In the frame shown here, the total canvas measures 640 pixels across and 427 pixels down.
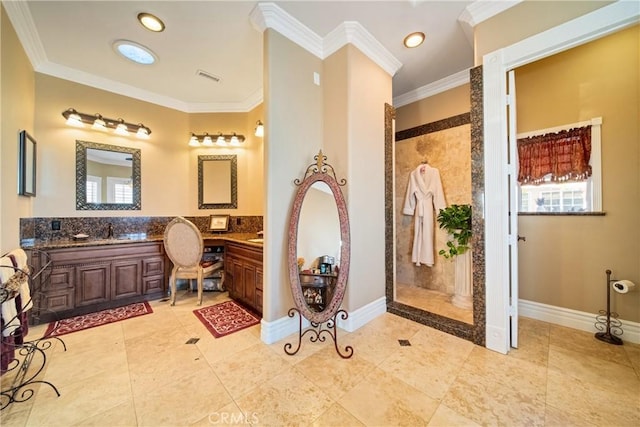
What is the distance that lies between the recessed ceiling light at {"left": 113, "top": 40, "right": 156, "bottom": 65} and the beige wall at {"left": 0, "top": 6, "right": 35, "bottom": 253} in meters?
0.72

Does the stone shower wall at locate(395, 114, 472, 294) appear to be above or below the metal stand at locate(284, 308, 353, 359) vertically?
above

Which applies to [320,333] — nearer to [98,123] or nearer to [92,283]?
[92,283]

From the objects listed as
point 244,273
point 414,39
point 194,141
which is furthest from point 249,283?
point 414,39

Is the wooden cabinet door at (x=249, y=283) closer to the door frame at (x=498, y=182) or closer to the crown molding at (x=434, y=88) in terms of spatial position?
the door frame at (x=498, y=182)

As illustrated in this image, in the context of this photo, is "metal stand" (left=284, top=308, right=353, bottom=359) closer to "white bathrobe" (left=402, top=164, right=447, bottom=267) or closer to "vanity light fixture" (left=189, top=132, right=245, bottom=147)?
"white bathrobe" (left=402, top=164, right=447, bottom=267)

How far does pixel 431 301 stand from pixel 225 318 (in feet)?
7.94

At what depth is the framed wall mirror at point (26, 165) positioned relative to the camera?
2188 mm

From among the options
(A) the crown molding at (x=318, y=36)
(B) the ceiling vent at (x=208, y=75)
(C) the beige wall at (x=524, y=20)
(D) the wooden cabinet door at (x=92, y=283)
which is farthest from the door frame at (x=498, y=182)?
(D) the wooden cabinet door at (x=92, y=283)

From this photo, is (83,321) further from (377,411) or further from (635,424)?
(635,424)

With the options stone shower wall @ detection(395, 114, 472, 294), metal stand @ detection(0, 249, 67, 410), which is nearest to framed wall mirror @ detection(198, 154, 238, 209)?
metal stand @ detection(0, 249, 67, 410)

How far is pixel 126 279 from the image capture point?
2.73 meters

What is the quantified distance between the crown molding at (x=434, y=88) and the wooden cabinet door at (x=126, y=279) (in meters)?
4.22

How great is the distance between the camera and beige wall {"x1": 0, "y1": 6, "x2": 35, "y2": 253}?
187cm

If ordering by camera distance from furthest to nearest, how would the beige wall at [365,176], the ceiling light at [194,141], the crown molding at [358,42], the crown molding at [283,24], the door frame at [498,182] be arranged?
the ceiling light at [194,141] < the beige wall at [365,176] < the crown molding at [358,42] < the crown molding at [283,24] < the door frame at [498,182]
